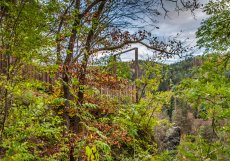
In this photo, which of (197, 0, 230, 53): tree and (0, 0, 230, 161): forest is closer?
(0, 0, 230, 161): forest

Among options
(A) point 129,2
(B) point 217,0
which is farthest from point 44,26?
(B) point 217,0

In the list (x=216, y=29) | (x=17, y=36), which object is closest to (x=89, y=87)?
(x=17, y=36)

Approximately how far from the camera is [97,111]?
739 centimetres

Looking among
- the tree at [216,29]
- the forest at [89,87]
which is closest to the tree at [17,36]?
the forest at [89,87]

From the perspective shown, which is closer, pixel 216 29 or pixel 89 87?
pixel 89 87

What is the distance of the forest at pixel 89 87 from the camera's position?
10.8ft

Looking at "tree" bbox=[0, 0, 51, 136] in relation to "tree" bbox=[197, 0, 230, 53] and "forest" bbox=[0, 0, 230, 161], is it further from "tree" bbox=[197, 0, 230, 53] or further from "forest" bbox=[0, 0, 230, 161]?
"tree" bbox=[197, 0, 230, 53]

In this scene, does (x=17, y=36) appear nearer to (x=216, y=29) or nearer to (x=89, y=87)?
(x=89, y=87)

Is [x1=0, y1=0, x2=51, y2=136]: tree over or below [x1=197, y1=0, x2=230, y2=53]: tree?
below

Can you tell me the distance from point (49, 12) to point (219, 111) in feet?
8.51

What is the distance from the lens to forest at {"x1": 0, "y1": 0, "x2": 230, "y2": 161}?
3.30 meters

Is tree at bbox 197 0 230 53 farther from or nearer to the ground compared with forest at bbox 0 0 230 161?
farther from the ground

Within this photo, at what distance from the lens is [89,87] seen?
383 cm

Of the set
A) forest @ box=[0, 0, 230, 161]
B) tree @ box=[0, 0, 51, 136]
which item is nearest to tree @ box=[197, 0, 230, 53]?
forest @ box=[0, 0, 230, 161]
